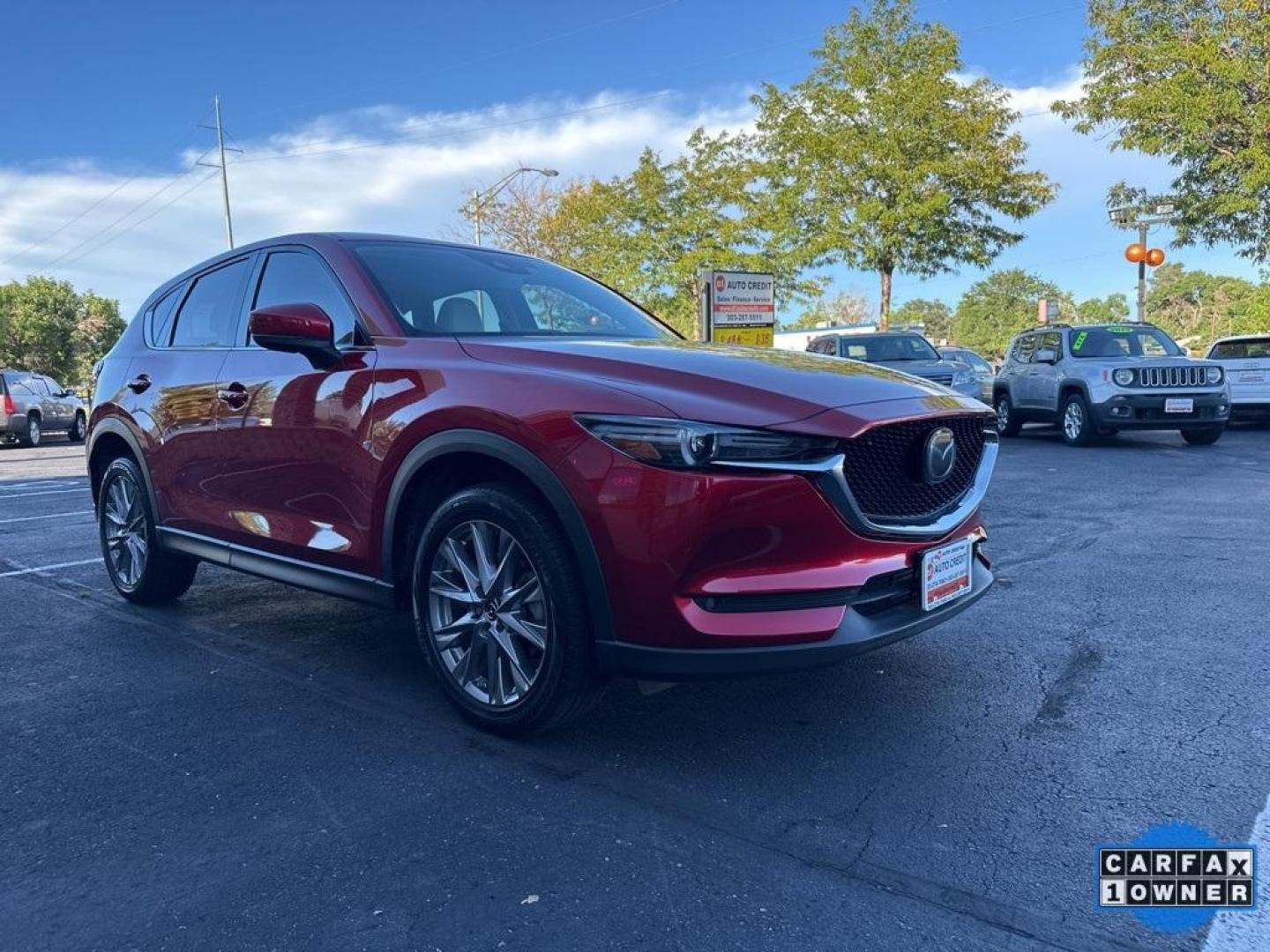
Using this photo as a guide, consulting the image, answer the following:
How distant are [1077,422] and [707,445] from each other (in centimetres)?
1193

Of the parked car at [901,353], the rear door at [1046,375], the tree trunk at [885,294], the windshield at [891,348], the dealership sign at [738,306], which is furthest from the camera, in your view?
the tree trunk at [885,294]

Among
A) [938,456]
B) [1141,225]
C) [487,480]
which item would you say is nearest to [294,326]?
[487,480]

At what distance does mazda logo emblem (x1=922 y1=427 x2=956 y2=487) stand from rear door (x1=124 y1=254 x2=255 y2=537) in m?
3.03

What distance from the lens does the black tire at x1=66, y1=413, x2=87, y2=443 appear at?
2288cm

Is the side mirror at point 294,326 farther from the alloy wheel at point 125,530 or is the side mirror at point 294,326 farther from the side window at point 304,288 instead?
the alloy wheel at point 125,530

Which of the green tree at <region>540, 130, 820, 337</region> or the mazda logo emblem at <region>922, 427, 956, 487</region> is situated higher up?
the green tree at <region>540, 130, 820, 337</region>

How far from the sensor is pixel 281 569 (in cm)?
390

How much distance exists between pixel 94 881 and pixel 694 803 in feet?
5.10

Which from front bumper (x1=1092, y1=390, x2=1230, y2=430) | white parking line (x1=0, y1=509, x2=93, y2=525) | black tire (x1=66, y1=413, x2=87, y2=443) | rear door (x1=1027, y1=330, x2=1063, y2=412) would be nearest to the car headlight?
white parking line (x1=0, y1=509, x2=93, y2=525)

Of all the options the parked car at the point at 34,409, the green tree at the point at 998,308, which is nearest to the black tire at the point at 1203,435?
the parked car at the point at 34,409

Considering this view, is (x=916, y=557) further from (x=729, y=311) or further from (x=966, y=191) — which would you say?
(x=966, y=191)

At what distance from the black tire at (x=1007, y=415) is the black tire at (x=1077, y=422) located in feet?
4.53

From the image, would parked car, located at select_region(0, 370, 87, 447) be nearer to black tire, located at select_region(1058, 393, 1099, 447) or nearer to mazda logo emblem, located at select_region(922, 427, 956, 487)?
black tire, located at select_region(1058, 393, 1099, 447)

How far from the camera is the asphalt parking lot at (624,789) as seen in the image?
7.04 feet
